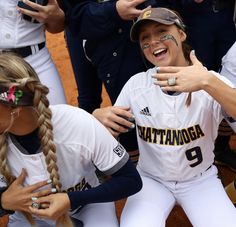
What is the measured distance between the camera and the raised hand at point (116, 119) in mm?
2178

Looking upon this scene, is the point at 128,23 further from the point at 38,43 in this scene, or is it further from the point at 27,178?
the point at 27,178

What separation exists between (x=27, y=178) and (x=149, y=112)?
2.34ft

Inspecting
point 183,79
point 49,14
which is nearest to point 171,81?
point 183,79

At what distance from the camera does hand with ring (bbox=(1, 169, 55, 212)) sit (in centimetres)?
199

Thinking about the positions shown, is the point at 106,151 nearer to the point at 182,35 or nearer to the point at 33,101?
the point at 33,101

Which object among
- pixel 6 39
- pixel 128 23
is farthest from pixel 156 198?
pixel 6 39

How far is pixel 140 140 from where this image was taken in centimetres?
240

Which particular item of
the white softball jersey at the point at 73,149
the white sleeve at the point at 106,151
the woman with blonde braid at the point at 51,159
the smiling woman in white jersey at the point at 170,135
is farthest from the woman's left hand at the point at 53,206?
the smiling woman in white jersey at the point at 170,135

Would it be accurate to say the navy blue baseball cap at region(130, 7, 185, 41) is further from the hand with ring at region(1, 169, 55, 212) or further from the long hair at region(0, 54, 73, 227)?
the hand with ring at region(1, 169, 55, 212)

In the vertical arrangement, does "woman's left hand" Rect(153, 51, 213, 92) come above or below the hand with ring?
above

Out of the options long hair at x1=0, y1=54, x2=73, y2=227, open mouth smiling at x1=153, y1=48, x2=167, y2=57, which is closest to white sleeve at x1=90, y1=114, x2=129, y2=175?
long hair at x1=0, y1=54, x2=73, y2=227

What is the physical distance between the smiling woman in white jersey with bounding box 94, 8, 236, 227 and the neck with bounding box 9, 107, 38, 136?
0.39m

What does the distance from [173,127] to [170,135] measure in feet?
0.14

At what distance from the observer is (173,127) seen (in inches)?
88.4
